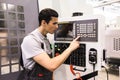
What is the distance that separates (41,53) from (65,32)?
0.52 meters

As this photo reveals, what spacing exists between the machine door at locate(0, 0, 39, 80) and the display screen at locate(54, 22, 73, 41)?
413mm

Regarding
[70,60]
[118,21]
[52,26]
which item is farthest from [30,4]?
[118,21]

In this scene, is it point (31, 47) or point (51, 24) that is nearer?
point (31, 47)

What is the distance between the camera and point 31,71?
1.28m

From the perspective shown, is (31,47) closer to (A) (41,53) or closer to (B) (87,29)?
(A) (41,53)

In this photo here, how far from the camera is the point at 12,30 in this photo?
1.70 m

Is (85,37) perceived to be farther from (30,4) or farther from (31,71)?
(30,4)

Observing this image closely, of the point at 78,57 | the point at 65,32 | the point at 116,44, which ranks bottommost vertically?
the point at 78,57

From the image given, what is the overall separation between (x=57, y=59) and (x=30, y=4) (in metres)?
0.97

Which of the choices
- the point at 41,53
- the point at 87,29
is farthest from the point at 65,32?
the point at 41,53

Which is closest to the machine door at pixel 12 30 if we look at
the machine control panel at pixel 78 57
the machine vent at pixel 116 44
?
the machine control panel at pixel 78 57

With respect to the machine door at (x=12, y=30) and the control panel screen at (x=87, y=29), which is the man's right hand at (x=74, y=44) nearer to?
the control panel screen at (x=87, y=29)

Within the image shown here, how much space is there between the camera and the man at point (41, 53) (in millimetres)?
1168

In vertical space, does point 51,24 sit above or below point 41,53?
above
